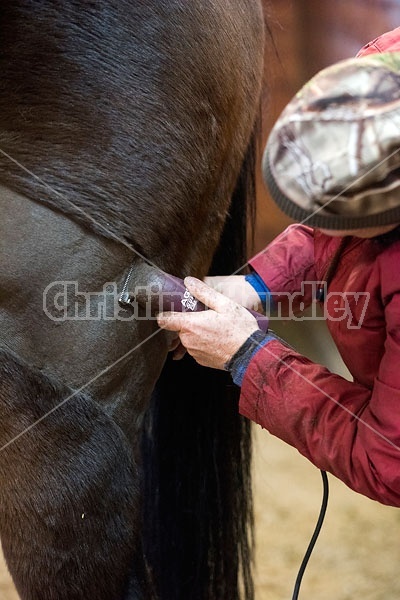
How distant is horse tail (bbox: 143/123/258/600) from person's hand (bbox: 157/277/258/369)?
305 millimetres

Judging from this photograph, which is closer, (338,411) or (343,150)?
(343,150)

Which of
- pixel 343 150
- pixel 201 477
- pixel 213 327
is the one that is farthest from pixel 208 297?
pixel 201 477

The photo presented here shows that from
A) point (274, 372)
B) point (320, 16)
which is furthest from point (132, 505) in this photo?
point (320, 16)

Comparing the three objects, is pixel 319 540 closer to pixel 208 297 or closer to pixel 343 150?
pixel 208 297

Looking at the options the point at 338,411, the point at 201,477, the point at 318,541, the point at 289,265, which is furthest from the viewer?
the point at 318,541

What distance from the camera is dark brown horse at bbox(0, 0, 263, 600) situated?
0.71 m

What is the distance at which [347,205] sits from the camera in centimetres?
55

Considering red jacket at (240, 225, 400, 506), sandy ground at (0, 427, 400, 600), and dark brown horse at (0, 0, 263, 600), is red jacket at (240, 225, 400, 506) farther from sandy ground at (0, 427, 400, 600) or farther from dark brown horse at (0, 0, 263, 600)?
sandy ground at (0, 427, 400, 600)

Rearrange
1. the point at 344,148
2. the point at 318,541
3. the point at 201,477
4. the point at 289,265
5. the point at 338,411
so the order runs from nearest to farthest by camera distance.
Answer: the point at 344,148 < the point at 338,411 < the point at 289,265 < the point at 201,477 < the point at 318,541

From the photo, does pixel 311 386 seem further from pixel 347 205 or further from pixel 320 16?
pixel 320 16

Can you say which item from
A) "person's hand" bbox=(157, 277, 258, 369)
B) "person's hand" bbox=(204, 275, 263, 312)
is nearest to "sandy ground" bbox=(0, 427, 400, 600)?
"person's hand" bbox=(204, 275, 263, 312)

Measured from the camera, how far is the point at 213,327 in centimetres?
71

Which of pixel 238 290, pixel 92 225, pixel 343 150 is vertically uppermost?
pixel 343 150

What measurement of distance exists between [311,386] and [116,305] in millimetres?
225
